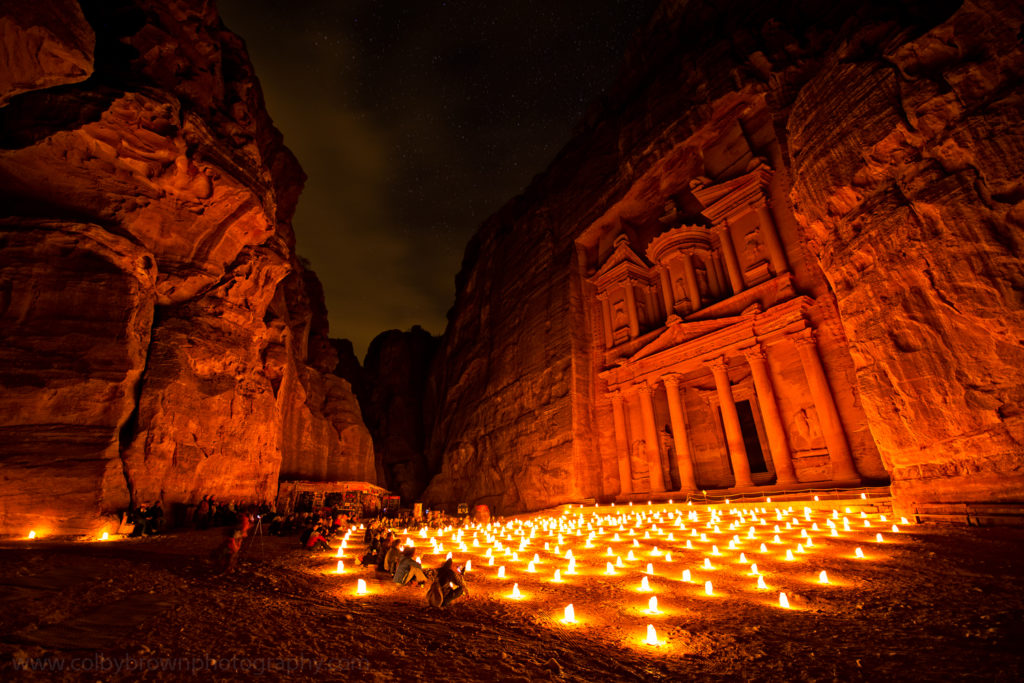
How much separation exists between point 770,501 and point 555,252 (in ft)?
63.3

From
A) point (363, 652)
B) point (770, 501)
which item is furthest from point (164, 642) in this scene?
point (770, 501)

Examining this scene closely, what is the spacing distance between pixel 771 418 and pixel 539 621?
51.7 ft

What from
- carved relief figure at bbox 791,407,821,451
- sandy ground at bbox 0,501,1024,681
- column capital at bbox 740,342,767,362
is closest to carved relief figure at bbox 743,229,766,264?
column capital at bbox 740,342,767,362

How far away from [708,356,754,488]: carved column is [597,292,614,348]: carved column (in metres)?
Answer: 6.23

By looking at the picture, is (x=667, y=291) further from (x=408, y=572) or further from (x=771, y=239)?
(x=408, y=572)

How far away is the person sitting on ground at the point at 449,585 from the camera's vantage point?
17.5 feet

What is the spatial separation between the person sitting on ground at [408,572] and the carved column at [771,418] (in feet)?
48.2

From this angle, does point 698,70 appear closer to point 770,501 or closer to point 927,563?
point 770,501

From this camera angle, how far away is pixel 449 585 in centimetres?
544

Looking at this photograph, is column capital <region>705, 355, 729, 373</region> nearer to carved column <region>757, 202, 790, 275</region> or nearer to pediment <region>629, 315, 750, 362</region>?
pediment <region>629, 315, 750, 362</region>

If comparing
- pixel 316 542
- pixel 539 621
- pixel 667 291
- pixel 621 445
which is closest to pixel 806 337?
pixel 667 291

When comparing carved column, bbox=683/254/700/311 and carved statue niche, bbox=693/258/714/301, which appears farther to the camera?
carved statue niche, bbox=693/258/714/301

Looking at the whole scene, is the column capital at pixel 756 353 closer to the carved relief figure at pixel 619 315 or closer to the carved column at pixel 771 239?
the carved column at pixel 771 239

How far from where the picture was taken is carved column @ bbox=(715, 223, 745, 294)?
65.3 ft
